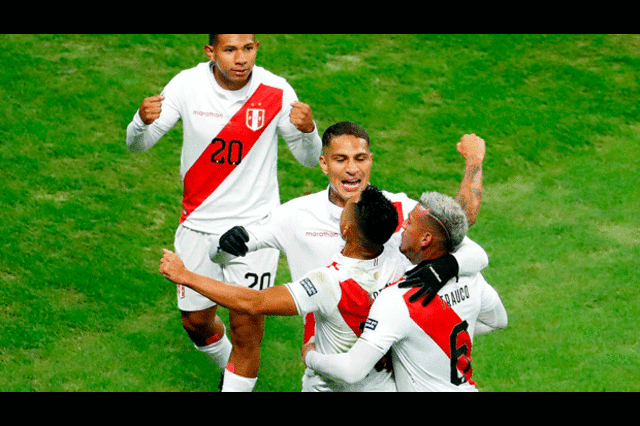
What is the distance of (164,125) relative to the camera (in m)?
7.31

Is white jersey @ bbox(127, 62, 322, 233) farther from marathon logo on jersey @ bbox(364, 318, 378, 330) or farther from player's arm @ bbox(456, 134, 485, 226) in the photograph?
marathon logo on jersey @ bbox(364, 318, 378, 330)

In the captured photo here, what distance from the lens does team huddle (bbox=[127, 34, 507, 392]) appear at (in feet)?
17.2

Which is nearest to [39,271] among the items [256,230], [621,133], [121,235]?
[121,235]

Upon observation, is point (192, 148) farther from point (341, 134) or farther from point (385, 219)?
point (385, 219)

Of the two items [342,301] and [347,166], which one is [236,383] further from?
[342,301]

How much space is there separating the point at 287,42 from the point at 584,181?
4284mm

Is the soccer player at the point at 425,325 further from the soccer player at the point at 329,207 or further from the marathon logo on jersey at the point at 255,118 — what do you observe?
the marathon logo on jersey at the point at 255,118

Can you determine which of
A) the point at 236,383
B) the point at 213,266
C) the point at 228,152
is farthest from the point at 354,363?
the point at 228,152

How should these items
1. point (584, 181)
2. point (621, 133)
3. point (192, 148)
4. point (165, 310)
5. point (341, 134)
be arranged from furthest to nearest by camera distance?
point (621, 133)
point (584, 181)
point (165, 310)
point (192, 148)
point (341, 134)

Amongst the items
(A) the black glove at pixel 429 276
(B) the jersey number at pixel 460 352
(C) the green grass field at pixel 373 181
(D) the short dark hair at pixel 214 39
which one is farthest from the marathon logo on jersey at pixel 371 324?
(C) the green grass field at pixel 373 181

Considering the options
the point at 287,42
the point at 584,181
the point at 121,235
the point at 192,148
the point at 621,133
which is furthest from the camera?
the point at 287,42

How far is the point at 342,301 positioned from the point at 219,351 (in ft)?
8.84

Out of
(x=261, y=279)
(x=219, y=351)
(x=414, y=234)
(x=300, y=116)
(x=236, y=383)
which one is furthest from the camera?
(x=219, y=351)

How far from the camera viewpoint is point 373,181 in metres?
11.1
